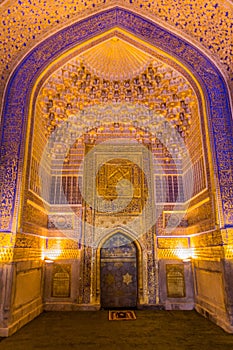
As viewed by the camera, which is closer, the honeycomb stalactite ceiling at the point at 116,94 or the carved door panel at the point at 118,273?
the honeycomb stalactite ceiling at the point at 116,94

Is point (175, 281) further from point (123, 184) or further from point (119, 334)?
point (123, 184)

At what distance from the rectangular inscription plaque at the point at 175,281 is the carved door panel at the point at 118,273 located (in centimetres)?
78

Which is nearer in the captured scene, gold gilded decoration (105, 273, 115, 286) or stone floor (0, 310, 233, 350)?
stone floor (0, 310, 233, 350)

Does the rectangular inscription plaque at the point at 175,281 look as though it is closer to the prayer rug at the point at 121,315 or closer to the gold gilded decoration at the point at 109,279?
the prayer rug at the point at 121,315

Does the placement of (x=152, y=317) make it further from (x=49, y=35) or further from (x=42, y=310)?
(x=49, y=35)

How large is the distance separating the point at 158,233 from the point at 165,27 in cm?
443

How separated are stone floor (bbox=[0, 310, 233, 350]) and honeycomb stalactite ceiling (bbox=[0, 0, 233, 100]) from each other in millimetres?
4498

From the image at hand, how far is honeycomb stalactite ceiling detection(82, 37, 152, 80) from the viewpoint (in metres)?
5.36

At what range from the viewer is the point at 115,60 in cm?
562

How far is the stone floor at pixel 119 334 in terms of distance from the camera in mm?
3361

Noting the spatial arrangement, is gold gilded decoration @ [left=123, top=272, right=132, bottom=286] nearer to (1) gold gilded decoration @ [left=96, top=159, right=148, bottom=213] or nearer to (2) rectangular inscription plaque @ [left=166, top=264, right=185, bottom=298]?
(2) rectangular inscription plaque @ [left=166, top=264, right=185, bottom=298]

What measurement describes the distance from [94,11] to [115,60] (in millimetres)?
1054

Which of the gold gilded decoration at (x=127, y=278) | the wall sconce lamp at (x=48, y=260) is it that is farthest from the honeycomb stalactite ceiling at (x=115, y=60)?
the gold gilded decoration at (x=127, y=278)

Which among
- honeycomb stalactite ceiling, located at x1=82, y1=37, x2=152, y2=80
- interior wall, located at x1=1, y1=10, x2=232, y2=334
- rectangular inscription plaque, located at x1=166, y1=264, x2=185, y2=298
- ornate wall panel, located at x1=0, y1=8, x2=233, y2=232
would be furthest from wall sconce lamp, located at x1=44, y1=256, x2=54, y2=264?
honeycomb stalactite ceiling, located at x1=82, y1=37, x2=152, y2=80
